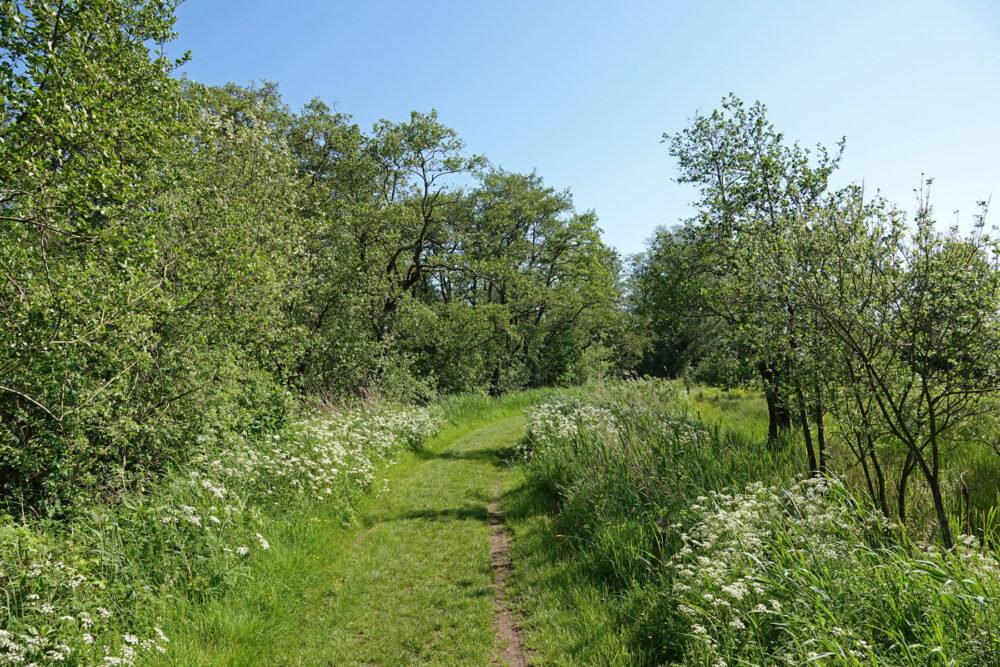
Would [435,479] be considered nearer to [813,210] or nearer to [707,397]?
[813,210]

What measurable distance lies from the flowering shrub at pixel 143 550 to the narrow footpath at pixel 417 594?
1.10 meters

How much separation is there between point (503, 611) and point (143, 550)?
14.5 ft

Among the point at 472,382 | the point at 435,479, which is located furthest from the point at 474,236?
the point at 435,479

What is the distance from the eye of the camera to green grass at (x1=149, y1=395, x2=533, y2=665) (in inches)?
194

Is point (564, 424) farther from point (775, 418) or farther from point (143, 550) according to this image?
point (143, 550)

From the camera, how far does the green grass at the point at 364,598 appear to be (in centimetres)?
493

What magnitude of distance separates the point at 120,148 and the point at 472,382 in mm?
21886

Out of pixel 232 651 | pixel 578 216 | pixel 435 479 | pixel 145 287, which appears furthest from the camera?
pixel 578 216

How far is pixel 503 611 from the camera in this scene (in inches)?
233

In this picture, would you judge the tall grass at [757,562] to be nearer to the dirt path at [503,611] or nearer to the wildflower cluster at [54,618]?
the dirt path at [503,611]

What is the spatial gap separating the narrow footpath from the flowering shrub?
1104 millimetres

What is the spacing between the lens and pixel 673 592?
4.88m

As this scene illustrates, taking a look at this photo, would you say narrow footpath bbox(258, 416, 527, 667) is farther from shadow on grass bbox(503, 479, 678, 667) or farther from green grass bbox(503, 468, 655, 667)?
shadow on grass bbox(503, 479, 678, 667)

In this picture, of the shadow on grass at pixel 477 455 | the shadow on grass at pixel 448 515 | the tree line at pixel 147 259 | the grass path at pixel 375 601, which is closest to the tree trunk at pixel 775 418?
the shadow on grass at pixel 448 515
